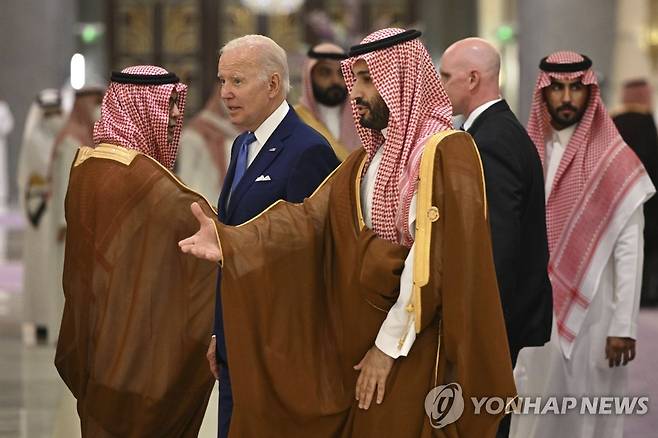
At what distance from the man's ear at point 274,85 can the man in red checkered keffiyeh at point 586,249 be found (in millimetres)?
1531

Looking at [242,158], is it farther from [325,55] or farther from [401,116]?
[325,55]

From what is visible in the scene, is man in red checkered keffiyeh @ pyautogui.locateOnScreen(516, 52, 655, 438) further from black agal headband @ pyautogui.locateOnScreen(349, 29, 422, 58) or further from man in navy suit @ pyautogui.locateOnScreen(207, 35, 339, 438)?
black agal headband @ pyautogui.locateOnScreen(349, 29, 422, 58)

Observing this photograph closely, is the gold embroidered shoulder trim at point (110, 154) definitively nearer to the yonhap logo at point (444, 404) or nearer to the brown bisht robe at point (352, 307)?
the brown bisht robe at point (352, 307)

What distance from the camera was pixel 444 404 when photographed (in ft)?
11.1

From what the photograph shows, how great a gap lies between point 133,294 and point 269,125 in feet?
2.41

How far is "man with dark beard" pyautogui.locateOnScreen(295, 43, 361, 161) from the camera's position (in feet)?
22.5

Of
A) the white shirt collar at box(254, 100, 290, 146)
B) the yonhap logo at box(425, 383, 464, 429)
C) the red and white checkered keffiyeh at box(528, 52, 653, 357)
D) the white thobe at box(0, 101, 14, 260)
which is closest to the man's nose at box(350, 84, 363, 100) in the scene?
the white shirt collar at box(254, 100, 290, 146)

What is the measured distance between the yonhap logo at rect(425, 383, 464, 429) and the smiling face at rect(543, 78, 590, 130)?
2.11 metres

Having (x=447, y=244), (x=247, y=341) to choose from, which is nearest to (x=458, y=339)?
(x=447, y=244)

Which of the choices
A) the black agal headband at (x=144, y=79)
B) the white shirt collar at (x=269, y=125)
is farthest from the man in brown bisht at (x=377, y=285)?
the black agal headband at (x=144, y=79)

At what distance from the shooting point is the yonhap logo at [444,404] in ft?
11.0

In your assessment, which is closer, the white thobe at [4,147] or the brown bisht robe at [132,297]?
the brown bisht robe at [132,297]

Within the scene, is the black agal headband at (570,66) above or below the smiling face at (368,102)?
below

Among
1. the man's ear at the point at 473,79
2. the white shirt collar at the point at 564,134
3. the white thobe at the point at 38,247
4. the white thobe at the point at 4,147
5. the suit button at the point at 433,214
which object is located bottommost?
the white thobe at the point at 4,147
